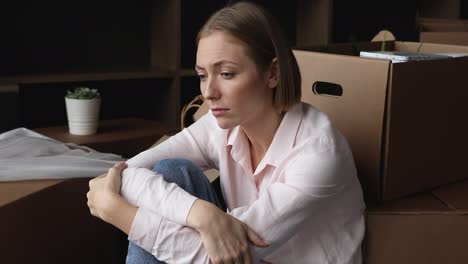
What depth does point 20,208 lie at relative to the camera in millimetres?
1402

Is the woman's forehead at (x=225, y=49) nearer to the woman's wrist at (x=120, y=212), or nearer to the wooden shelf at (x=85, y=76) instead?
the woman's wrist at (x=120, y=212)

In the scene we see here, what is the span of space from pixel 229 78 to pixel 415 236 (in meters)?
0.47

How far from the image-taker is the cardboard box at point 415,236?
1.27m

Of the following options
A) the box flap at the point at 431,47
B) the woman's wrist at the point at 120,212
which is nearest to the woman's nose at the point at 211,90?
the woman's wrist at the point at 120,212

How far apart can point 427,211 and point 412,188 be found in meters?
0.10

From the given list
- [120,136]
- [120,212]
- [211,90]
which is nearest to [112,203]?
[120,212]

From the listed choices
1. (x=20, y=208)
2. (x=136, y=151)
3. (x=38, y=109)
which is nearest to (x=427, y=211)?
(x=20, y=208)

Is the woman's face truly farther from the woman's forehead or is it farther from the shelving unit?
the shelving unit

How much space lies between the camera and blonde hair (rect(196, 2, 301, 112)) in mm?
1161

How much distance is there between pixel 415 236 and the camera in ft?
4.18

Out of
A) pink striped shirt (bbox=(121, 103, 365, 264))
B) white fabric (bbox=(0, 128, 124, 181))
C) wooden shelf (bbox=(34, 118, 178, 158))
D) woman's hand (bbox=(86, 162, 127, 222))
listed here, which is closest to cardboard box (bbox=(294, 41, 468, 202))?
pink striped shirt (bbox=(121, 103, 365, 264))

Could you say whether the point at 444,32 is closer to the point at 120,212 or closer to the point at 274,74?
the point at 274,74

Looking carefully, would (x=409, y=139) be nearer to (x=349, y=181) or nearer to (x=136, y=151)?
(x=349, y=181)

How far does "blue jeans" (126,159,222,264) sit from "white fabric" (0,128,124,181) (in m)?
0.38
